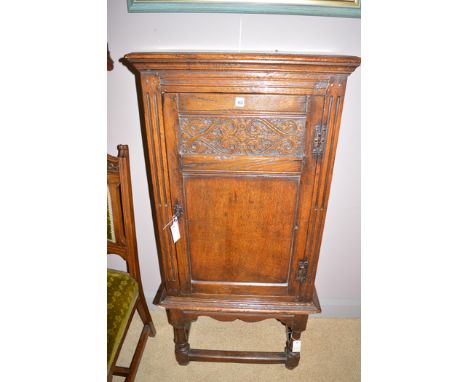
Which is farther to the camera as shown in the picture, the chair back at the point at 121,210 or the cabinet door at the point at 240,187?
the chair back at the point at 121,210

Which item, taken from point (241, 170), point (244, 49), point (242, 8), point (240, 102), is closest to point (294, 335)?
point (241, 170)

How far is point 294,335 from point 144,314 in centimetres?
88

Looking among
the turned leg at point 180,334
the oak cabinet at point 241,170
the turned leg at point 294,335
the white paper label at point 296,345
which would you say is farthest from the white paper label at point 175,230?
the white paper label at point 296,345

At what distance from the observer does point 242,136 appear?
1057 millimetres

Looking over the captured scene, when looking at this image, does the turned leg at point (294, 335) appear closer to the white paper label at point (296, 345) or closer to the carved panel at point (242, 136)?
the white paper label at point (296, 345)

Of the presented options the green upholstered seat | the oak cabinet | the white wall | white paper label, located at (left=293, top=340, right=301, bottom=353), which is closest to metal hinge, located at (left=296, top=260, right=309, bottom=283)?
the oak cabinet

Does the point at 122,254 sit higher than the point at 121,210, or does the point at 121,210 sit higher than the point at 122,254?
the point at 121,210

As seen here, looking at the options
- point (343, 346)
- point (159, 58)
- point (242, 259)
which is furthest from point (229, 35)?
point (343, 346)

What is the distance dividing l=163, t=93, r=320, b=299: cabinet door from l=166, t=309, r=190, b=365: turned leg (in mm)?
198

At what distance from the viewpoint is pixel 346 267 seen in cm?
189

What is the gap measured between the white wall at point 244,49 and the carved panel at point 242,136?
561mm

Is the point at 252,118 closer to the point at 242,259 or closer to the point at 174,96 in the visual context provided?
the point at 174,96

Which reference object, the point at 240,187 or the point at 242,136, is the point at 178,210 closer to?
the point at 240,187

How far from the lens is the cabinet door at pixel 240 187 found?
103 centimetres
